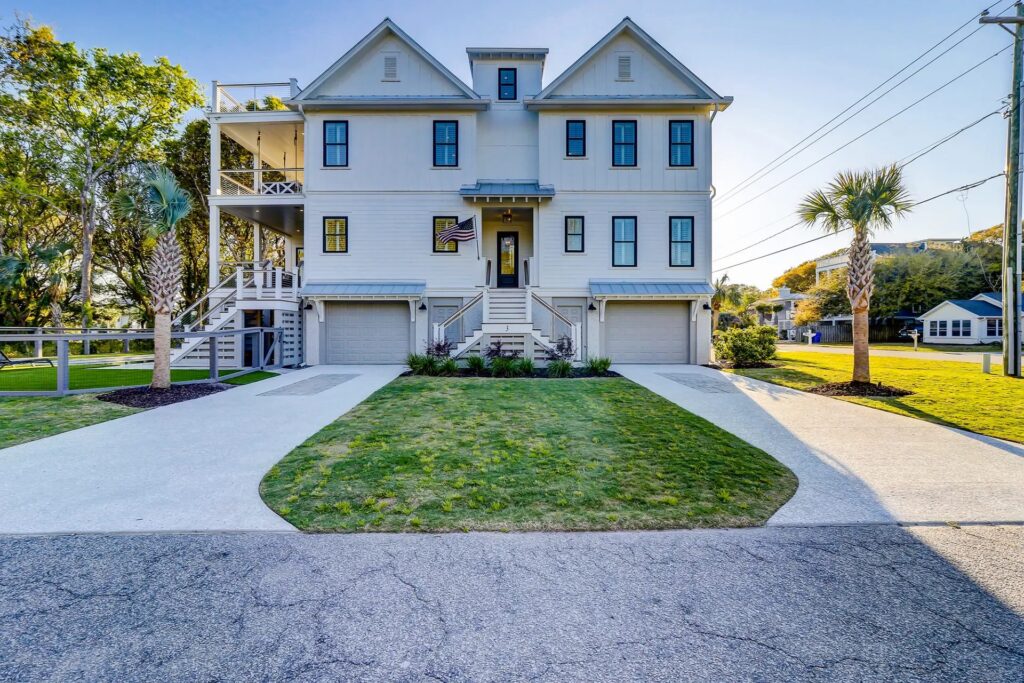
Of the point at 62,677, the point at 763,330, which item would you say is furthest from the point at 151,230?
the point at 763,330

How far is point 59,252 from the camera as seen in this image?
65.7ft

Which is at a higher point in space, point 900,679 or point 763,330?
point 763,330

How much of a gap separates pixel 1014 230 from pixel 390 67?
19.9 meters

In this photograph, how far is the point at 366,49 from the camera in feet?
54.3

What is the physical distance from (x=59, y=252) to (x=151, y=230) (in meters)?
15.2

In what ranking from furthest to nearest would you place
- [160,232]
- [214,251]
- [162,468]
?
[214,251] < [160,232] < [162,468]

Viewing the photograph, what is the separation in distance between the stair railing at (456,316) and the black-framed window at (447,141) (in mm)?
4870

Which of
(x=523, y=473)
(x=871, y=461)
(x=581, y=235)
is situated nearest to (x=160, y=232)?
(x=523, y=473)

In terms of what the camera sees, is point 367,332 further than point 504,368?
Yes

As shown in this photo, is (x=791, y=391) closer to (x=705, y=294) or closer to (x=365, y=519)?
(x=705, y=294)

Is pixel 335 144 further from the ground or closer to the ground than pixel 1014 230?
further from the ground

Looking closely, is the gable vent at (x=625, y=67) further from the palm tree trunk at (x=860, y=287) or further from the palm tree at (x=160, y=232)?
the palm tree at (x=160, y=232)

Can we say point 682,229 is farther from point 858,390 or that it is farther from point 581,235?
point 858,390

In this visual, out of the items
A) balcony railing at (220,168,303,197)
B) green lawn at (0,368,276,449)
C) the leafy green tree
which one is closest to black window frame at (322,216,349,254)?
balcony railing at (220,168,303,197)
